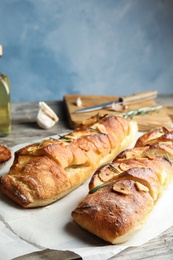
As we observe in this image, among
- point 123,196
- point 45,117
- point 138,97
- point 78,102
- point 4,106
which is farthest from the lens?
point 138,97

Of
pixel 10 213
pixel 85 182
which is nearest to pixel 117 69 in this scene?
pixel 85 182

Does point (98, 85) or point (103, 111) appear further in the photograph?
point (98, 85)

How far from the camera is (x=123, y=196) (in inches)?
79.2

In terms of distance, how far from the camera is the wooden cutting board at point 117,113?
326cm

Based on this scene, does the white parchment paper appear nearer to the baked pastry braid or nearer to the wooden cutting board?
the baked pastry braid

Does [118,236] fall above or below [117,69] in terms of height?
A: below

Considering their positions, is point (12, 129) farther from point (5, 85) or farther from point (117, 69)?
point (117, 69)

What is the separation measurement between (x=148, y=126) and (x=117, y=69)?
1.45m

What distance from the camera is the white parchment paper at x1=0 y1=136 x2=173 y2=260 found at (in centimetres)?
189

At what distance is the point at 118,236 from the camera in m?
1.90

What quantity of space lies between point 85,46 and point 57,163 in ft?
7.34

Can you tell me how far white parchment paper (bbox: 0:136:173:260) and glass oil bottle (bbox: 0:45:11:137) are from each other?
0.84 metres

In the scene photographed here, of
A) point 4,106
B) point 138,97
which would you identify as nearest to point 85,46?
point 138,97

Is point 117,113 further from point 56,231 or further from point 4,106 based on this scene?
point 56,231
